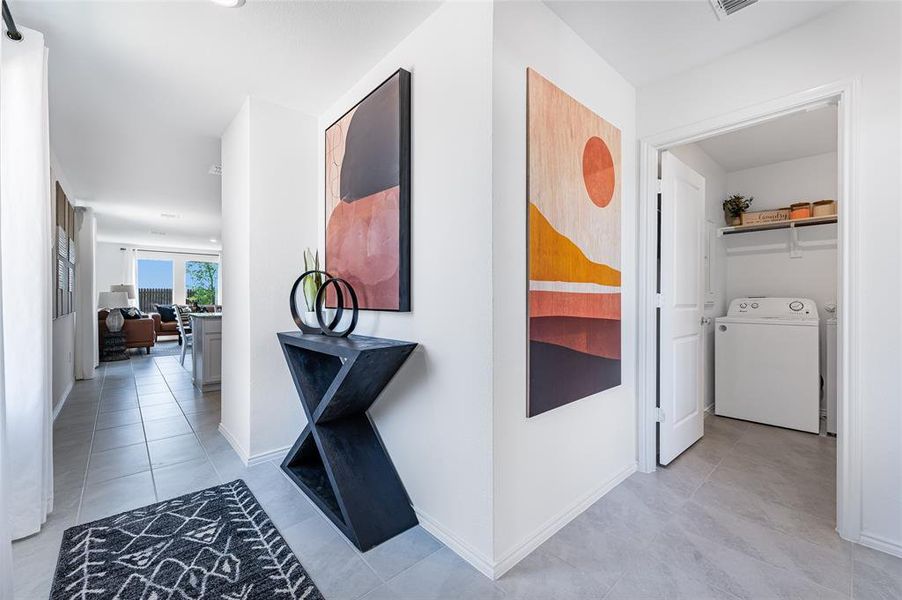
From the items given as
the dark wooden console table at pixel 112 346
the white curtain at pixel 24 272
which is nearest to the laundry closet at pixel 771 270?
the white curtain at pixel 24 272

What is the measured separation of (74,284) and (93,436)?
2844 millimetres

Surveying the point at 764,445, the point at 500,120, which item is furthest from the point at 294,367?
the point at 764,445

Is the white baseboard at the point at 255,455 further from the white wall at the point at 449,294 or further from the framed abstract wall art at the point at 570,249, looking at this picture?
the framed abstract wall art at the point at 570,249

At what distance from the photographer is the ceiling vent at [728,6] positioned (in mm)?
1751

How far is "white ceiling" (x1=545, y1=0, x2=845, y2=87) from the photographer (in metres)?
1.80

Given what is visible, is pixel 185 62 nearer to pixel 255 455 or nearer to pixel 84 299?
pixel 255 455

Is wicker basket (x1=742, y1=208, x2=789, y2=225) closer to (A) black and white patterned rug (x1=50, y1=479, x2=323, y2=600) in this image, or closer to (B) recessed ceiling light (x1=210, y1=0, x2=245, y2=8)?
(B) recessed ceiling light (x1=210, y1=0, x2=245, y2=8)

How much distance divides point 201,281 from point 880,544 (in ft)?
41.2

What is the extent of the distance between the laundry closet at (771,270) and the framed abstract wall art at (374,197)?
2.31 meters

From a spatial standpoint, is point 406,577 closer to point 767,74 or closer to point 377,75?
point 377,75

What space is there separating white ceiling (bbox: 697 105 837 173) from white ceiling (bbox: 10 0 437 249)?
8.63 feet

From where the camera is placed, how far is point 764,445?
9.36 ft

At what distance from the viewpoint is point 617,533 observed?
1794 mm

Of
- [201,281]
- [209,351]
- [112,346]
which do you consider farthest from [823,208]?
[201,281]
